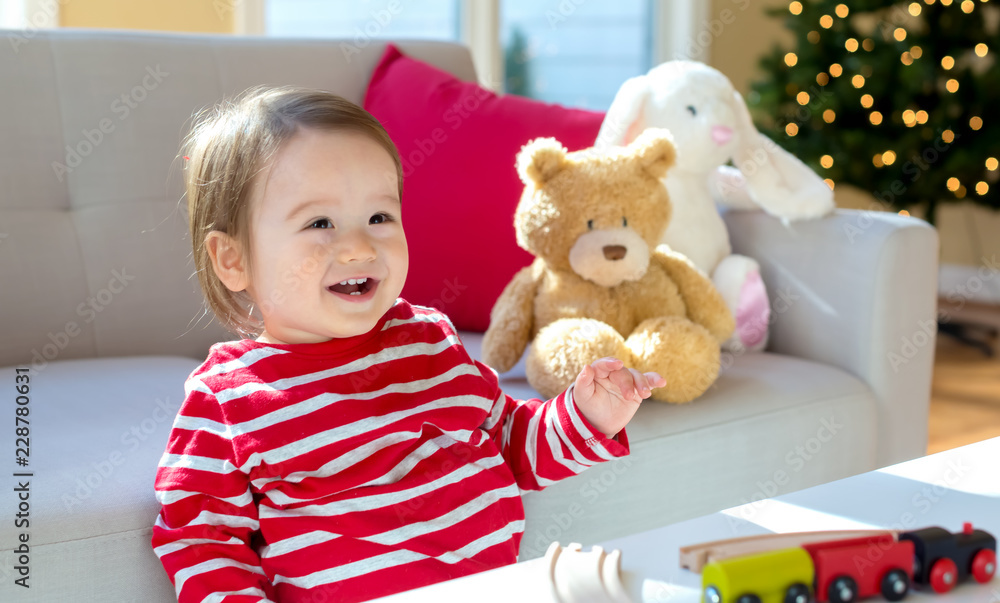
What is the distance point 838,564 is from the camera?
1.86 ft

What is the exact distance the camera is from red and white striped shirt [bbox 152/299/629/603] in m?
0.79

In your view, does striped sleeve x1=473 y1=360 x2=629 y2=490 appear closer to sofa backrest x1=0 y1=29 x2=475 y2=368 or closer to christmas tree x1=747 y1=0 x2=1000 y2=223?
sofa backrest x1=0 y1=29 x2=475 y2=368

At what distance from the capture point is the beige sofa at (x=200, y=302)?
117 cm

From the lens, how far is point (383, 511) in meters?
0.84

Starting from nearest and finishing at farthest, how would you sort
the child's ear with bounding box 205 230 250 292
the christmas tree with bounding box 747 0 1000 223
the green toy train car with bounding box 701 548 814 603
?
the green toy train car with bounding box 701 548 814 603
the child's ear with bounding box 205 230 250 292
the christmas tree with bounding box 747 0 1000 223

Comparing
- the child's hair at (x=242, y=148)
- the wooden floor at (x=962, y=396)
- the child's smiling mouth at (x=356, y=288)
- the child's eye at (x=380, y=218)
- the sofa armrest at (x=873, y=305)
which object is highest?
the child's hair at (x=242, y=148)

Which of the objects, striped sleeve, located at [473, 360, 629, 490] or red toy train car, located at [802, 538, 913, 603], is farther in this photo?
striped sleeve, located at [473, 360, 629, 490]

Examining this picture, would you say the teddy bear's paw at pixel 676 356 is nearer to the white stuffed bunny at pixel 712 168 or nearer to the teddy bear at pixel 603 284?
the teddy bear at pixel 603 284

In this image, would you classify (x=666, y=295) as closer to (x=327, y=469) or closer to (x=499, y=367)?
(x=499, y=367)

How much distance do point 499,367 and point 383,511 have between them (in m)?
0.45

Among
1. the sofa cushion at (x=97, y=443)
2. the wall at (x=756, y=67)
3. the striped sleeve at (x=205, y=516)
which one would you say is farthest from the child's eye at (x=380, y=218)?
the wall at (x=756, y=67)
